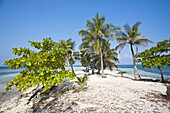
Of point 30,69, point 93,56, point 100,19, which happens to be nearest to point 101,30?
point 100,19

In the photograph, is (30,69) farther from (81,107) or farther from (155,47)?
(155,47)

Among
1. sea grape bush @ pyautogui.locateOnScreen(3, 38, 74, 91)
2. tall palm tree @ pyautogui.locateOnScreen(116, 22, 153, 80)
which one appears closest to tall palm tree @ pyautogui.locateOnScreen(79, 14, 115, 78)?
tall palm tree @ pyautogui.locateOnScreen(116, 22, 153, 80)

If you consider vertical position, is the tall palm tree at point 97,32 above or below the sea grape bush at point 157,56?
above

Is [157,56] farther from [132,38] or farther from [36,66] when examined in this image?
[36,66]

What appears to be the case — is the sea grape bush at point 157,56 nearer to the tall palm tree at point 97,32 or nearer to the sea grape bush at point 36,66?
the tall palm tree at point 97,32

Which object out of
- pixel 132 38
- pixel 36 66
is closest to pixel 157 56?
pixel 132 38

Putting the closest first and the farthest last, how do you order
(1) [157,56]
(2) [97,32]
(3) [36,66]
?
(3) [36,66], (1) [157,56], (2) [97,32]

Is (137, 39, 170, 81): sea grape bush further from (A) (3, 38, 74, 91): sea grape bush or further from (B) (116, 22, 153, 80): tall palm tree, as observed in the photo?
(A) (3, 38, 74, 91): sea grape bush

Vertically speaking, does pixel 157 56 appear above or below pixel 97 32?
below

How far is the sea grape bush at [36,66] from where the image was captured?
4.46 meters

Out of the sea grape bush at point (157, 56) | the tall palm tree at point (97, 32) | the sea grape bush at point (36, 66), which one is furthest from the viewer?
the tall palm tree at point (97, 32)

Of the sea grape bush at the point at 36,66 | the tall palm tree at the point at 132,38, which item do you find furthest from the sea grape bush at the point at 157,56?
the sea grape bush at the point at 36,66

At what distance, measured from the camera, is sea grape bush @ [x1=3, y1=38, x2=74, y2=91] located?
446cm

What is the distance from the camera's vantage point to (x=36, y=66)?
479cm
